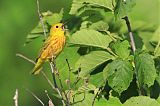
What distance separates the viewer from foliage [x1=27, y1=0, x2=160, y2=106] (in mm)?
4141

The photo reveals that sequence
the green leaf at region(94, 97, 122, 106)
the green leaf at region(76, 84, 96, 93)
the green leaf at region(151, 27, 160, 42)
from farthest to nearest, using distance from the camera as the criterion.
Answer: the green leaf at region(151, 27, 160, 42)
the green leaf at region(76, 84, 96, 93)
the green leaf at region(94, 97, 122, 106)

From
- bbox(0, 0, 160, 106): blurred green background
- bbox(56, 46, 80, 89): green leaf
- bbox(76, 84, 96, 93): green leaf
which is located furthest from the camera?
bbox(0, 0, 160, 106): blurred green background

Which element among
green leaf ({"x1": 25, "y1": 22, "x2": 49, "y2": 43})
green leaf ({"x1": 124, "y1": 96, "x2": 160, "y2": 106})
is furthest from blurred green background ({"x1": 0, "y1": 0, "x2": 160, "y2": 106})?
green leaf ({"x1": 124, "y1": 96, "x2": 160, "y2": 106})

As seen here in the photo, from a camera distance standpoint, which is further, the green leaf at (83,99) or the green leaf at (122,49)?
the green leaf at (122,49)

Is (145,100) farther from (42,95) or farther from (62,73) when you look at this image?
(42,95)

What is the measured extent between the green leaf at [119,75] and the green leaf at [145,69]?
62 mm

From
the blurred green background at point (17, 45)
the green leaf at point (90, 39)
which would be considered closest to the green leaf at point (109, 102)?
the green leaf at point (90, 39)

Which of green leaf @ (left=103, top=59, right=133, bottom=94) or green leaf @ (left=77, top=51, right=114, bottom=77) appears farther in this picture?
green leaf @ (left=77, top=51, right=114, bottom=77)

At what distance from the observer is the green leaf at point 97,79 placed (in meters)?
4.35

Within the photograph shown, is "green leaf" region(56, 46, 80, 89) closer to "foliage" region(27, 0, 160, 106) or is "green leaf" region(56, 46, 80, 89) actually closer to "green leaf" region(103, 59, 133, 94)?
"foliage" region(27, 0, 160, 106)

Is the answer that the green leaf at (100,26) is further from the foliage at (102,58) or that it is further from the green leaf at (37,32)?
the green leaf at (37,32)

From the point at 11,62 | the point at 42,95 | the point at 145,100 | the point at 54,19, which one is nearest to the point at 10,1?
the point at 11,62

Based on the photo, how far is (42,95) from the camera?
1442 centimetres

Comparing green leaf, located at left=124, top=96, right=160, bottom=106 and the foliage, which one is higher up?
the foliage
